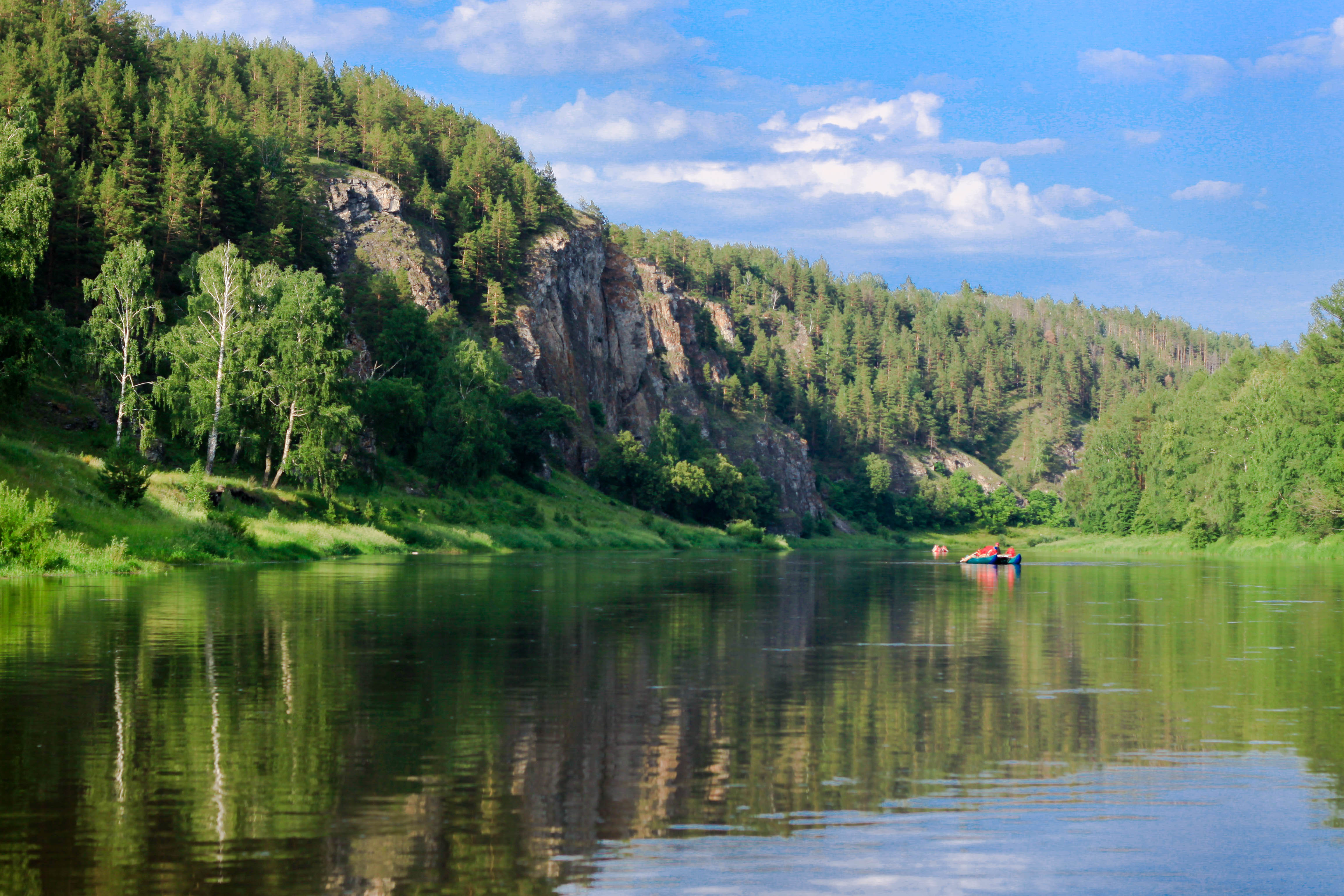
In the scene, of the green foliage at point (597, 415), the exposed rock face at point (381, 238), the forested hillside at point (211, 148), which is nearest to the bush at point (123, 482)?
the forested hillside at point (211, 148)

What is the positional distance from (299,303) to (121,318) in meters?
10.8

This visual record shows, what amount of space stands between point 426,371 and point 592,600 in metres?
82.0

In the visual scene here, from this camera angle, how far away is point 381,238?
468 feet

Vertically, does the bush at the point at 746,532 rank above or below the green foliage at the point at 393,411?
below

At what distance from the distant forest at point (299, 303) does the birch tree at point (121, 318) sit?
7.5 inches

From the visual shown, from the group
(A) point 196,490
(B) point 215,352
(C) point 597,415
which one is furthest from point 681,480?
(A) point 196,490

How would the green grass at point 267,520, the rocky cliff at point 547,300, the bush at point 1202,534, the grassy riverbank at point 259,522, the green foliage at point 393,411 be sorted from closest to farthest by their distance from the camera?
the grassy riverbank at point 259,522, the green grass at point 267,520, the green foliage at point 393,411, the bush at point 1202,534, the rocky cliff at point 547,300

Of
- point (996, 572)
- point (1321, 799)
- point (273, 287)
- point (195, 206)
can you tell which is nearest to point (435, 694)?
point (1321, 799)

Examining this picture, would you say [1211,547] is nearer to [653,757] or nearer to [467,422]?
[467,422]

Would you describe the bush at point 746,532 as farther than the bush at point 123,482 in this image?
Yes

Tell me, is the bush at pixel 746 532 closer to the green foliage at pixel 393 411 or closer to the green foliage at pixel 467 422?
the green foliage at pixel 467 422

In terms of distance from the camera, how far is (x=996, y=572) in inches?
Result: 2744

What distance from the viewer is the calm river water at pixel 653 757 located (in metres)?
8.88

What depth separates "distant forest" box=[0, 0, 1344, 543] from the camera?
69.4 meters
